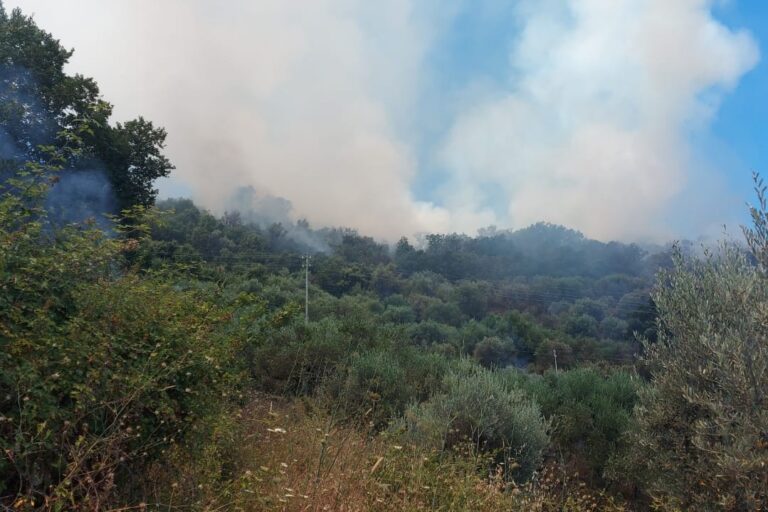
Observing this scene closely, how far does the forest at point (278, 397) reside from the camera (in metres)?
2.67

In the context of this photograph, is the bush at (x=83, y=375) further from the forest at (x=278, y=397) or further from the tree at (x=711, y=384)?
the tree at (x=711, y=384)

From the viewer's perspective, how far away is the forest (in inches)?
105

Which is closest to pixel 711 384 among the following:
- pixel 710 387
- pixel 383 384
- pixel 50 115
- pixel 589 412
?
pixel 710 387

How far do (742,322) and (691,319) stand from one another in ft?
2.22

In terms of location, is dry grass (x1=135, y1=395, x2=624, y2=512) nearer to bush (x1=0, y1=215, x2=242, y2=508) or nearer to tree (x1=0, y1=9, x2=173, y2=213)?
bush (x1=0, y1=215, x2=242, y2=508)

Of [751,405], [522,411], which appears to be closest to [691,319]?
[751,405]

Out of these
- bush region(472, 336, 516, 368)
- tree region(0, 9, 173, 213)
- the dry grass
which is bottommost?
the dry grass

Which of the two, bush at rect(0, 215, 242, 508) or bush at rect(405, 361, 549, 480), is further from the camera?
bush at rect(405, 361, 549, 480)

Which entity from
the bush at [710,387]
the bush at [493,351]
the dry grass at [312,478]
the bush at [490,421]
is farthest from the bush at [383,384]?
the bush at [493,351]

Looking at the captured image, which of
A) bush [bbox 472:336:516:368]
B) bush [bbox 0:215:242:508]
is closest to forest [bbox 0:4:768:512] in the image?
bush [bbox 0:215:242:508]

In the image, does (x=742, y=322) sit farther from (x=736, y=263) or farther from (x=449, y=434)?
(x=449, y=434)

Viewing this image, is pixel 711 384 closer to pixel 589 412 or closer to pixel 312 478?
pixel 312 478

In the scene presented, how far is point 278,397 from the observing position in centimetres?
727

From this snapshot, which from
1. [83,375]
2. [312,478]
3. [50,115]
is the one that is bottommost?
[312,478]
